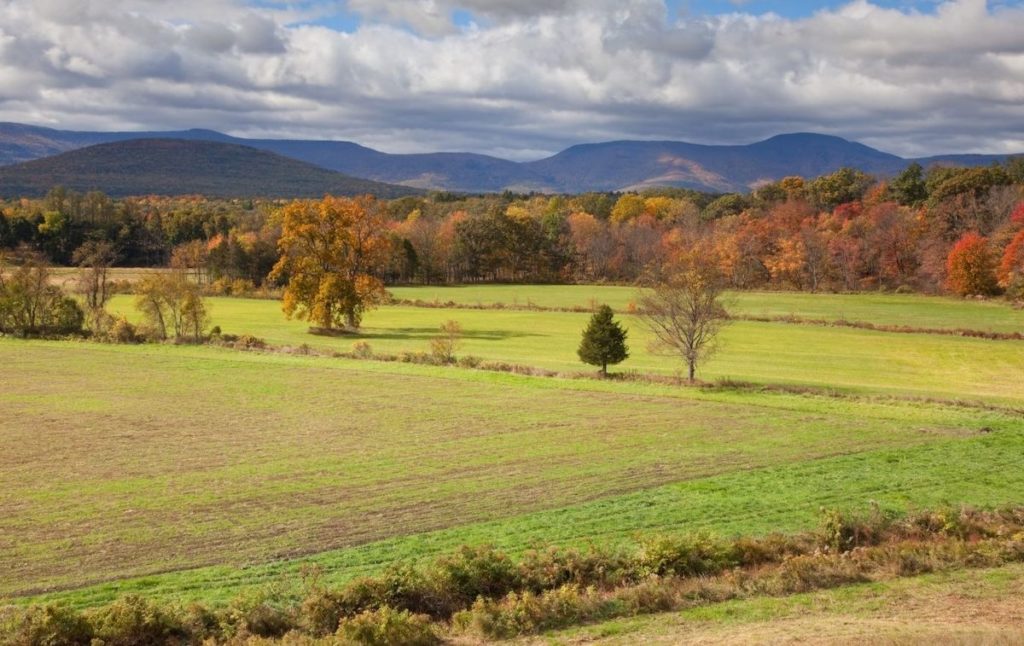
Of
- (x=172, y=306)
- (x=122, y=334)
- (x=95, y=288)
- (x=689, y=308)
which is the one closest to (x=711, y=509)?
(x=689, y=308)

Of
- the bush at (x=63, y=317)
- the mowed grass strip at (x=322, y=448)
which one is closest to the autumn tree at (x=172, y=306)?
the bush at (x=63, y=317)

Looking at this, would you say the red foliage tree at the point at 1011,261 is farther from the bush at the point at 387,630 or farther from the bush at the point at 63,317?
the bush at the point at 387,630

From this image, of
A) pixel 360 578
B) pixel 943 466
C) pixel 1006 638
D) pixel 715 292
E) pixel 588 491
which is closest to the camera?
pixel 1006 638

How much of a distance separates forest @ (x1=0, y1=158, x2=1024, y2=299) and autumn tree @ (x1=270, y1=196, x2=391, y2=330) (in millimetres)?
23341

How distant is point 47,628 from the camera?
44.6 feet

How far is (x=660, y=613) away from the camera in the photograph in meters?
15.0

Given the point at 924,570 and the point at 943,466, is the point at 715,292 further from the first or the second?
the point at 924,570

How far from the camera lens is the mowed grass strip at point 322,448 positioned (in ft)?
64.0

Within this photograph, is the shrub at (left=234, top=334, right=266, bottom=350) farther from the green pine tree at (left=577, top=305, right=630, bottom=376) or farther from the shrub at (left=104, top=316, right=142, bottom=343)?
the green pine tree at (left=577, top=305, right=630, bottom=376)

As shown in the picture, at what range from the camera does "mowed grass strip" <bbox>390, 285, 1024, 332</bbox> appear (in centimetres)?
7231

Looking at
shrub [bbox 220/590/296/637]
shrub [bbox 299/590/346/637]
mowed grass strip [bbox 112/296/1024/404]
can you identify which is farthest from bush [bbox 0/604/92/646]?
mowed grass strip [bbox 112/296/1024/404]

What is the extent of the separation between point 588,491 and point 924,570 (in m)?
8.86

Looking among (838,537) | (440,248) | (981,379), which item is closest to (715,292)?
(981,379)

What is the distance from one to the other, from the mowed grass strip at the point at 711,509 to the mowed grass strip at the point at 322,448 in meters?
0.82
